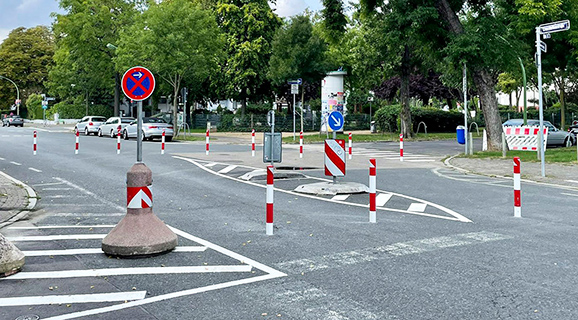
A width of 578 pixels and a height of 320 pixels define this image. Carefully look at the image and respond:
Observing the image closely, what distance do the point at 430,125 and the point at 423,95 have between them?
16.4 m

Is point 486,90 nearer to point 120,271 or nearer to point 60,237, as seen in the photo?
point 60,237

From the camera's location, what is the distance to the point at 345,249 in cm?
697

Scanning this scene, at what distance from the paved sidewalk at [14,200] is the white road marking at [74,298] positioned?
4.31m

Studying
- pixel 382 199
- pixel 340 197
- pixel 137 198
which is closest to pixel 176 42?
pixel 340 197

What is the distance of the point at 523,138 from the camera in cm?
2009

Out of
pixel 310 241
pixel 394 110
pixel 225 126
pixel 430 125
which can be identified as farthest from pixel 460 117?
pixel 310 241

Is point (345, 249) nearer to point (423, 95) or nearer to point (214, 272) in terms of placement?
point (214, 272)

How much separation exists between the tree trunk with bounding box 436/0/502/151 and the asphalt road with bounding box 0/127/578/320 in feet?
35.3

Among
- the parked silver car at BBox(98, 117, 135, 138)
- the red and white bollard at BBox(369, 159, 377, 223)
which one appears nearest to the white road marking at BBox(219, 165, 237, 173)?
the red and white bollard at BBox(369, 159, 377, 223)

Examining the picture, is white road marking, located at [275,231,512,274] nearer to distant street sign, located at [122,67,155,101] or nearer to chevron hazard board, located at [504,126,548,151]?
distant street sign, located at [122,67,155,101]

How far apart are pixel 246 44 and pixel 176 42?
51.1ft

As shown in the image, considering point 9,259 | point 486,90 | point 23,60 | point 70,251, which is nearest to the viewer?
point 9,259

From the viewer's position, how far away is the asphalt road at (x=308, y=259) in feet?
15.9

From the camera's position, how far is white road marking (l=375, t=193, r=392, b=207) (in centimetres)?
1082
